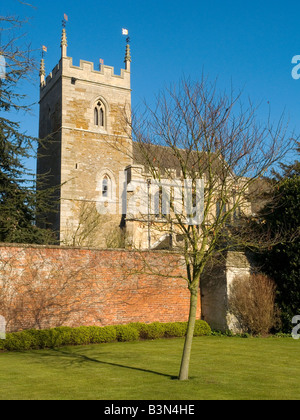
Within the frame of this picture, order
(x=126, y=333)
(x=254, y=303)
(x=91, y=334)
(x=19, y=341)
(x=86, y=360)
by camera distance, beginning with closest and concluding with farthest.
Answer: (x=86, y=360), (x=19, y=341), (x=91, y=334), (x=126, y=333), (x=254, y=303)

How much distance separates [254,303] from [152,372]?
7079 millimetres

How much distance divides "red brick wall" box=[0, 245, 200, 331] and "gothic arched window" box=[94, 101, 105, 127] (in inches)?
762

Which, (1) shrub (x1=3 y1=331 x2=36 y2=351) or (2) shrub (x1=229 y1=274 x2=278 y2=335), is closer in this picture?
(1) shrub (x1=3 y1=331 x2=36 y2=351)

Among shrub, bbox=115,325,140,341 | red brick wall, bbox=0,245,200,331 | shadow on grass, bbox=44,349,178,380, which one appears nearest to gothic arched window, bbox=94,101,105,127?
red brick wall, bbox=0,245,200,331

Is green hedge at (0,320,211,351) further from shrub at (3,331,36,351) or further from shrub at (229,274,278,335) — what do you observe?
shrub at (229,274,278,335)

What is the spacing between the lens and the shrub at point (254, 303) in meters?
14.8

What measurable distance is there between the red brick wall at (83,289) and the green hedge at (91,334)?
17.6 inches

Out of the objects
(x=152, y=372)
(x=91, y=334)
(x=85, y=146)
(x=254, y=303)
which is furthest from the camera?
(x=85, y=146)

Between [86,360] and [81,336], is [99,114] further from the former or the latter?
[86,360]

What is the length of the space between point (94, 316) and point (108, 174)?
19101 millimetres

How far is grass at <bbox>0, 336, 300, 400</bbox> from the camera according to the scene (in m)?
6.86

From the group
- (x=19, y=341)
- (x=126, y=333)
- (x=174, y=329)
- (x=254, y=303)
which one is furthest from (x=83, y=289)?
(x=254, y=303)

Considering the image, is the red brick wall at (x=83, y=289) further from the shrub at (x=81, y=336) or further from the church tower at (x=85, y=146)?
the church tower at (x=85, y=146)

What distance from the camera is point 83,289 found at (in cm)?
1377
